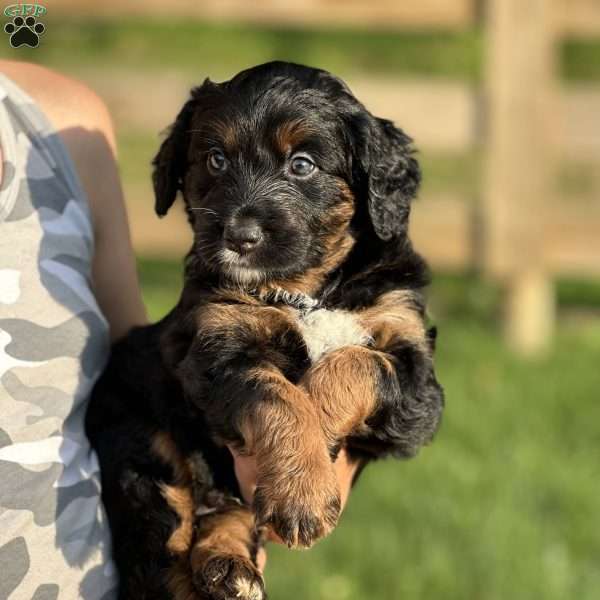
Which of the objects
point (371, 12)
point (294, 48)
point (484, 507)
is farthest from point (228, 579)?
point (294, 48)

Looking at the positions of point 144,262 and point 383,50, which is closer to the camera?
point 144,262

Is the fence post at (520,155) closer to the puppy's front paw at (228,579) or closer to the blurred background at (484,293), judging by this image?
the blurred background at (484,293)

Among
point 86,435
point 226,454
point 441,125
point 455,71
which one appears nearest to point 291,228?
point 226,454

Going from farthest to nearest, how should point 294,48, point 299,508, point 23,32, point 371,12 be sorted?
point 294,48
point 371,12
point 23,32
point 299,508

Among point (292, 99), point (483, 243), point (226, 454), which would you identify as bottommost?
point (483, 243)

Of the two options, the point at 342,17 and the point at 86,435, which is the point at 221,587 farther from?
the point at 342,17

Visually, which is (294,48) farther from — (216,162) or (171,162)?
(216,162)

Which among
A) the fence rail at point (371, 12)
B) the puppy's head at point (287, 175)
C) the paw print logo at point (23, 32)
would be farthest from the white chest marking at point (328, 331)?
the fence rail at point (371, 12)
